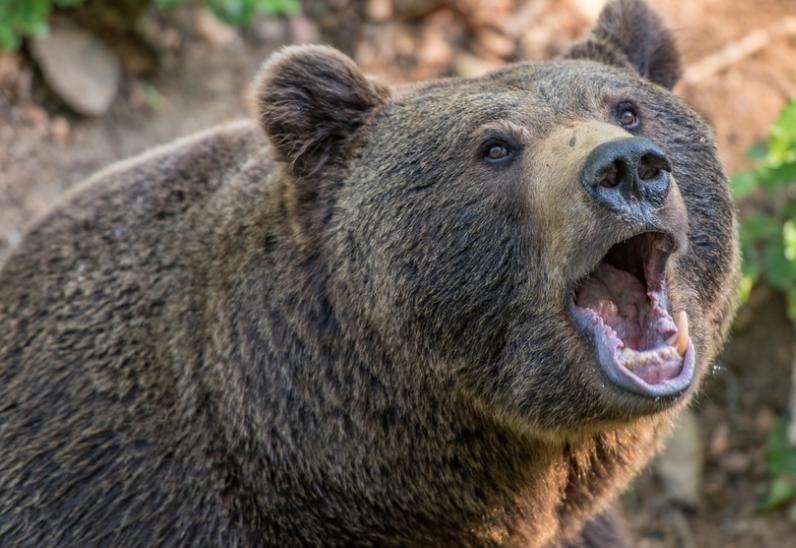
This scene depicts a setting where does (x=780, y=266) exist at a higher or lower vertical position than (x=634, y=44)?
lower

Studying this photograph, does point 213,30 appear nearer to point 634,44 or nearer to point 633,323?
point 634,44

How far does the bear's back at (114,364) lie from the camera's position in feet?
14.5

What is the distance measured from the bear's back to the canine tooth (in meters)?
1.75

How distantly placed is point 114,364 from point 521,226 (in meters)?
1.70

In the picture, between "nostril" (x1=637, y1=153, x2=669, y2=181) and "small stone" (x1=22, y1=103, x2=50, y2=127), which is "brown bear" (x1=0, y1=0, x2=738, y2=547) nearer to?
"nostril" (x1=637, y1=153, x2=669, y2=181)

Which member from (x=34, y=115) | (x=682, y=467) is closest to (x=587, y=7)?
(x=682, y=467)

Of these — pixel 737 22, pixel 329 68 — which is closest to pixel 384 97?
pixel 329 68

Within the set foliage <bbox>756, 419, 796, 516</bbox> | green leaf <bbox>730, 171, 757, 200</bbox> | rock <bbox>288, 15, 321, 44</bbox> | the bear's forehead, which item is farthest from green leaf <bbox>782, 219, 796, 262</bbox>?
rock <bbox>288, 15, 321, 44</bbox>

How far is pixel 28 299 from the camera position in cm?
498

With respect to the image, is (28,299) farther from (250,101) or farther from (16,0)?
(16,0)

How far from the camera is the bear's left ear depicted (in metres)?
4.91

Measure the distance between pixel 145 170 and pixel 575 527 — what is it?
92.2 inches

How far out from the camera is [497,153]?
413 centimetres

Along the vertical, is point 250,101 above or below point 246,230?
above
